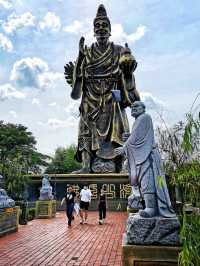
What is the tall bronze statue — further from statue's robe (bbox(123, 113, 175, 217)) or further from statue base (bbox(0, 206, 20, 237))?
statue's robe (bbox(123, 113, 175, 217))

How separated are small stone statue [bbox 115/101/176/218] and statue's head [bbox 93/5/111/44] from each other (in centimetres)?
1764

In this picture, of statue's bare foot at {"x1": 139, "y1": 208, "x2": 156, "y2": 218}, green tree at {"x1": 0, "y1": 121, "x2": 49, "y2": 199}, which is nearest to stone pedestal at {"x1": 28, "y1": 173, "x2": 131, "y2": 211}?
statue's bare foot at {"x1": 139, "y1": 208, "x2": 156, "y2": 218}

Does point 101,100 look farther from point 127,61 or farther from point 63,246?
point 63,246

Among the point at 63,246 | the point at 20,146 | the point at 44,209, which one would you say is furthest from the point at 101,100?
the point at 20,146

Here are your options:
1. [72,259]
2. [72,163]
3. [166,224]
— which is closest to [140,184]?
[166,224]

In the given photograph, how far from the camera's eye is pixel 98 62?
21.7m

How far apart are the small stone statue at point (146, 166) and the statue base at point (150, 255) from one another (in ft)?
1.44

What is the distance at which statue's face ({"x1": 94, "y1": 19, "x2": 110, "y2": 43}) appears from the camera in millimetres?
22125

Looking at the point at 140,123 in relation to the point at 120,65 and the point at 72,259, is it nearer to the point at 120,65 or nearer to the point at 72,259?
the point at 72,259

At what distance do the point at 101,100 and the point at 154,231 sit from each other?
17139 mm

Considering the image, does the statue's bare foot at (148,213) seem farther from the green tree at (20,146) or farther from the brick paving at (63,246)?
the green tree at (20,146)

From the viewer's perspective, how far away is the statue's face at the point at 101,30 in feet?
72.6

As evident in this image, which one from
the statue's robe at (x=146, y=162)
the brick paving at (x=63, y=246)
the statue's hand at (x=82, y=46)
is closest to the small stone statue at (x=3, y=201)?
the brick paving at (x=63, y=246)

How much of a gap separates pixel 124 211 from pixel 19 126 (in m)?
28.1
